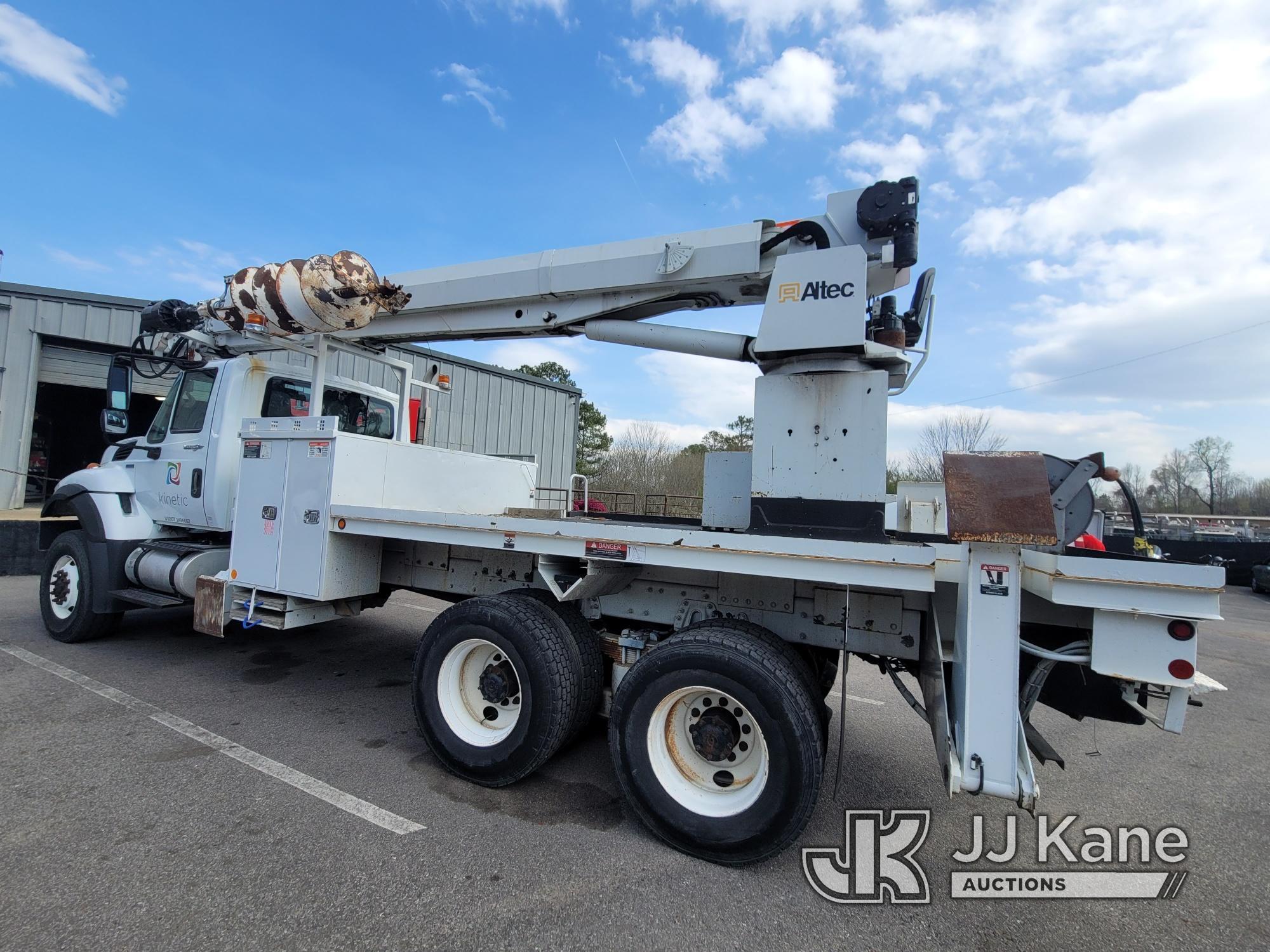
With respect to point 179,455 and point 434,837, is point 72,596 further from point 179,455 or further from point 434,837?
point 434,837

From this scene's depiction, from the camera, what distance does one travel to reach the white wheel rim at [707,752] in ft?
9.77

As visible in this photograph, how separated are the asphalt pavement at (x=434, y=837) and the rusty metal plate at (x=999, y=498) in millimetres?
1599

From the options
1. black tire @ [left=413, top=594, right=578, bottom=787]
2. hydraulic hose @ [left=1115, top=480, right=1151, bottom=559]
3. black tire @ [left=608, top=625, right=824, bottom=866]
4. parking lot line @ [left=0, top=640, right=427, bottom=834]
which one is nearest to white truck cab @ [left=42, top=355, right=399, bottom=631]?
parking lot line @ [left=0, top=640, right=427, bottom=834]

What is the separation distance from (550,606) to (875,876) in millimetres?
2067

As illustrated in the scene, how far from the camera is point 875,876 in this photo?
2881mm

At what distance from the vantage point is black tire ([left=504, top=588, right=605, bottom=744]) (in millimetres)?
3539

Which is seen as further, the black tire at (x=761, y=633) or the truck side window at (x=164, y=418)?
the truck side window at (x=164, y=418)

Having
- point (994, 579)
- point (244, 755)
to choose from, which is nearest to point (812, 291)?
point (994, 579)

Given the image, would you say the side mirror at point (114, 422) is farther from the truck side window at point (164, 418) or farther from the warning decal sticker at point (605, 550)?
the warning decal sticker at point (605, 550)

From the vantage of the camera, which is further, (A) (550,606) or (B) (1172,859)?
(A) (550,606)

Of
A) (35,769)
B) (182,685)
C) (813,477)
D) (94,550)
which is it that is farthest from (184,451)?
(813,477)

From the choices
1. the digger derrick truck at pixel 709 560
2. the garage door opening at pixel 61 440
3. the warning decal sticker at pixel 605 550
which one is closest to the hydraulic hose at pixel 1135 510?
the digger derrick truck at pixel 709 560

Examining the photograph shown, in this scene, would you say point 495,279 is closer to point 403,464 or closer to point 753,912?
point 403,464

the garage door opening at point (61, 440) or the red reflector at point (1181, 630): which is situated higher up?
the garage door opening at point (61, 440)
